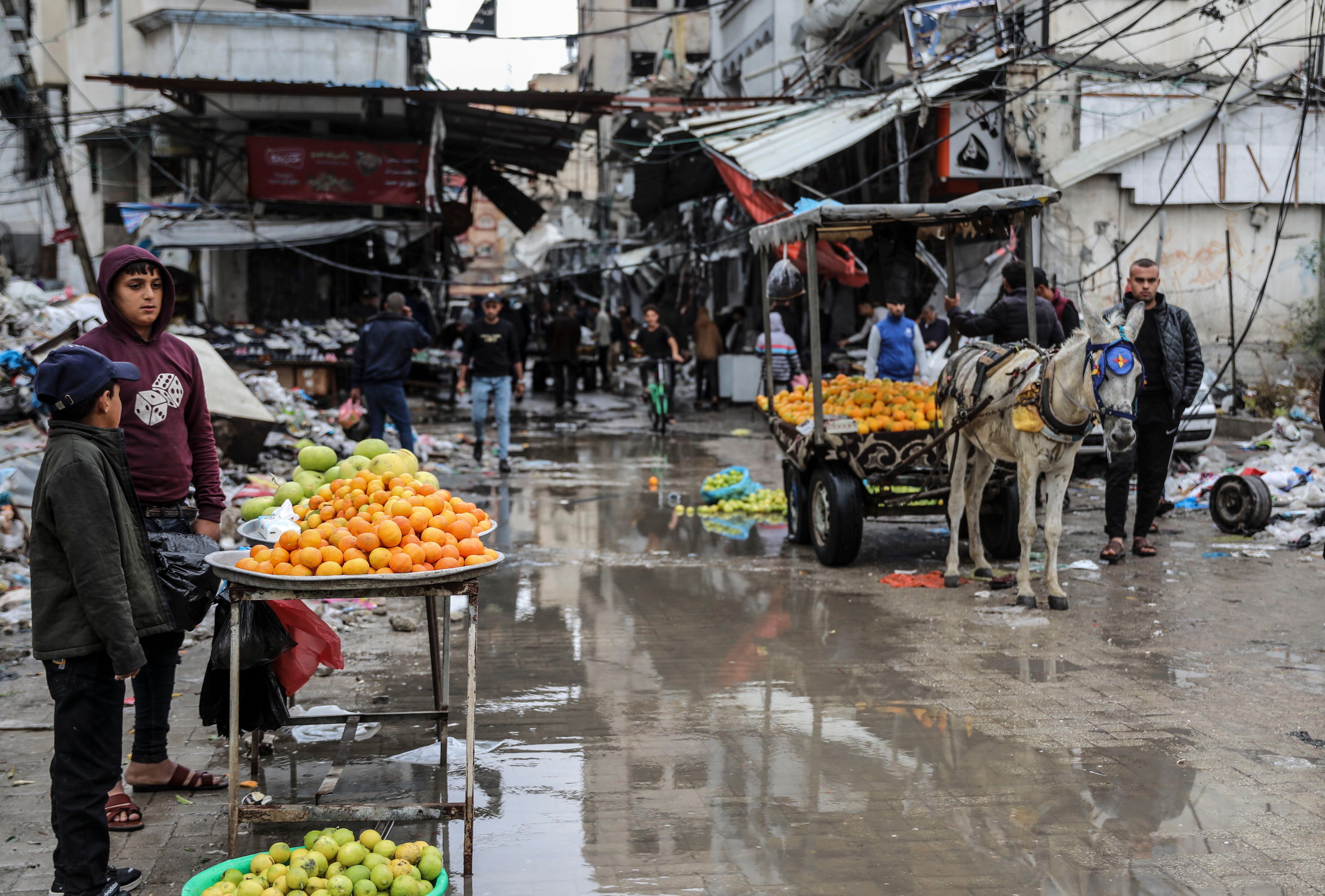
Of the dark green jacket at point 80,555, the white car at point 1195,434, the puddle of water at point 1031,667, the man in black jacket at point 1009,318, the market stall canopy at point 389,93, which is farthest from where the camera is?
the market stall canopy at point 389,93

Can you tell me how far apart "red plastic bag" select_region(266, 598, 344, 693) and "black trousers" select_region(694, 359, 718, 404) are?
18628 millimetres

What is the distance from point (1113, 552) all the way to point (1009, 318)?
6.74ft

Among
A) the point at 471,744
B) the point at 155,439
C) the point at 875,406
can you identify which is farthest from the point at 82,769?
the point at 875,406

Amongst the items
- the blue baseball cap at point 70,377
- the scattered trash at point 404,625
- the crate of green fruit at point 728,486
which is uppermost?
the blue baseball cap at point 70,377

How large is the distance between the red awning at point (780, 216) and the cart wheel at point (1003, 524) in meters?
6.75

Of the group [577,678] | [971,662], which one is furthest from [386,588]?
[971,662]

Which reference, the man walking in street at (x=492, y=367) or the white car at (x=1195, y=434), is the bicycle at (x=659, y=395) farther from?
the white car at (x=1195, y=434)

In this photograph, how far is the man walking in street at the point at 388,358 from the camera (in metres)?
12.8

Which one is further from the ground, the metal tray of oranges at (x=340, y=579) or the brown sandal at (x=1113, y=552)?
the metal tray of oranges at (x=340, y=579)

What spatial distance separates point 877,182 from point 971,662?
1303 centimetres

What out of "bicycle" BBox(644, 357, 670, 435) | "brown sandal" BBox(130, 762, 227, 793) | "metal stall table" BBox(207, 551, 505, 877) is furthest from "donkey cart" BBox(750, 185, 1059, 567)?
"bicycle" BBox(644, 357, 670, 435)

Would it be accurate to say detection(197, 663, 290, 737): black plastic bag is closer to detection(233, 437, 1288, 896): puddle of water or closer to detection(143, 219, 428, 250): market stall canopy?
detection(233, 437, 1288, 896): puddle of water

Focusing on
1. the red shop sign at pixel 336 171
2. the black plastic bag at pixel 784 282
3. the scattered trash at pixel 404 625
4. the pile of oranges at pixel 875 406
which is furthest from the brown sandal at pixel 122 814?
the red shop sign at pixel 336 171

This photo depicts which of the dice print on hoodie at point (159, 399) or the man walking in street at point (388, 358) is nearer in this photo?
the dice print on hoodie at point (159, 399)
